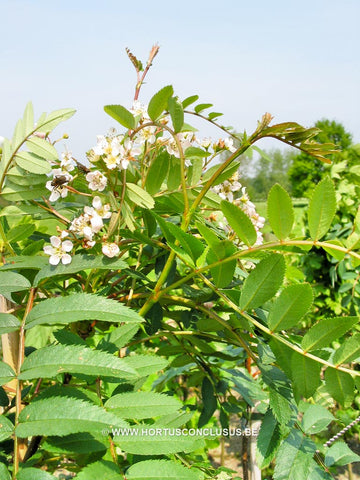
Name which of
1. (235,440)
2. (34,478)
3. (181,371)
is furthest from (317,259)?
(34,478)

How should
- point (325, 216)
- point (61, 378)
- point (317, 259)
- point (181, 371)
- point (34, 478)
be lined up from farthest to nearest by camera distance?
point (317, 259) < point (181, 371) < point (61, 378) < point (325, 216) < point (34, 478)

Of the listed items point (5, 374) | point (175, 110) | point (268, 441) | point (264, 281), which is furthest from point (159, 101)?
point (268, 441)

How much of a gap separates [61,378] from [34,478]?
0.35m

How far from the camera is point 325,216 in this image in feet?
1.84

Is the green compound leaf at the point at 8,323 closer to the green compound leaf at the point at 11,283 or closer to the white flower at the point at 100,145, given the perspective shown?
the green compound leaf at the point at 11,283

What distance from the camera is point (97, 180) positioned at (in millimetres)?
646

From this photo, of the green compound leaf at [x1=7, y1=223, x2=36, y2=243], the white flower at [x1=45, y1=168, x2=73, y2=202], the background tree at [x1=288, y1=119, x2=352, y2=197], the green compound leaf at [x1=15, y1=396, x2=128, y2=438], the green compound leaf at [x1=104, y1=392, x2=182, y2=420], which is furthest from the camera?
the background tree at [x1=288, y1=119, x2=352, y2=197]

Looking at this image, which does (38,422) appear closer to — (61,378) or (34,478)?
(34,478)

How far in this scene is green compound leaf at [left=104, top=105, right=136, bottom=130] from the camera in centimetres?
61

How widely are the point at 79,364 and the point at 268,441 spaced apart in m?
0.37

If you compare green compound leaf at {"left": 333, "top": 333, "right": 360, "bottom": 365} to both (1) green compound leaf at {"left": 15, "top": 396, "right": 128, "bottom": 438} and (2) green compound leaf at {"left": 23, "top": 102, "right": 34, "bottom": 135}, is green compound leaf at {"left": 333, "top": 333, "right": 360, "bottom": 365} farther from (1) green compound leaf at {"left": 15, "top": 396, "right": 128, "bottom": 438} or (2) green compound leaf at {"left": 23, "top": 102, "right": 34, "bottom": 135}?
(2) green compound leaf at {"left": 23, "top": 102, "right": 34, "bottom": 135}

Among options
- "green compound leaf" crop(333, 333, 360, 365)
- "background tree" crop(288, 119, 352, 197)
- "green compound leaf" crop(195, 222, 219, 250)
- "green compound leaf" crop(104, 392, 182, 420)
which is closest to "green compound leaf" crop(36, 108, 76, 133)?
"green compound leaf" crop(195, 222, 219, 250)

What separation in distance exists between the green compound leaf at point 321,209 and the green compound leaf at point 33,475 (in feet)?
1.34

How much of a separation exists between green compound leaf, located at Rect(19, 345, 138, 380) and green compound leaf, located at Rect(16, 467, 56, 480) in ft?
0.31
